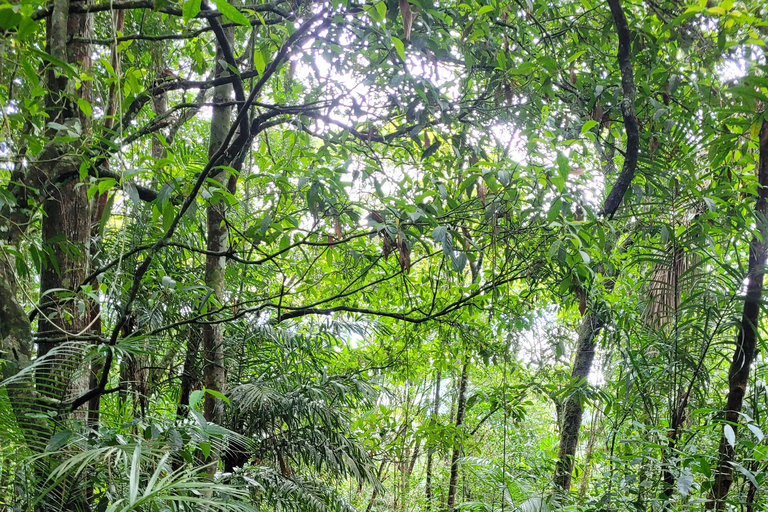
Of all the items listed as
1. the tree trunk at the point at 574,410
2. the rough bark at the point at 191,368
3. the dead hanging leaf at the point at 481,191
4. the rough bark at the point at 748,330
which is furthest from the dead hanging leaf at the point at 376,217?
the rough bark at the point at 191,368

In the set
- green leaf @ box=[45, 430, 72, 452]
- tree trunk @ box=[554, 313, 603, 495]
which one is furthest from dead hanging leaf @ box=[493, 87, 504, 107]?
green leaf @ box=[45, 430, 72, 452]

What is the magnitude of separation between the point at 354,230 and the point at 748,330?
126 centimetres

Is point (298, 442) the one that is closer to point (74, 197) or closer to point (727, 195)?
point (74, 197)

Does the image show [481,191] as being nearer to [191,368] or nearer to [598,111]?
[598,111]

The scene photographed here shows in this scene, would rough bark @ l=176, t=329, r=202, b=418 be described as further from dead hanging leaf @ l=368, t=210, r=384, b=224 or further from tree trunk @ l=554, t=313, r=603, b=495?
tree trunk @ l=554, t=313, r=603, b=495

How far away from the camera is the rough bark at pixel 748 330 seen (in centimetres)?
148

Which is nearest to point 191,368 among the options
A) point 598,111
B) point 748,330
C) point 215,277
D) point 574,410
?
point 215,277

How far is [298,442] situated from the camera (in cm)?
242

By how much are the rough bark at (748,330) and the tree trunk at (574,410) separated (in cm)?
61

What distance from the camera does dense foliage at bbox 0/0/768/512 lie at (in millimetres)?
1208

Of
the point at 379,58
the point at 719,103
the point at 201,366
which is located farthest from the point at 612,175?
the point at 201,366

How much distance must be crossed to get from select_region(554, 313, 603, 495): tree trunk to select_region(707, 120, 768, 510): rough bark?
61cm

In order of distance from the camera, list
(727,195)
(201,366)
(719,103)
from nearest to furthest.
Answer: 1. (727,195)
2. (719,103)
3. (201,366)

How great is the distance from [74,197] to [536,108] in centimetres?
180
